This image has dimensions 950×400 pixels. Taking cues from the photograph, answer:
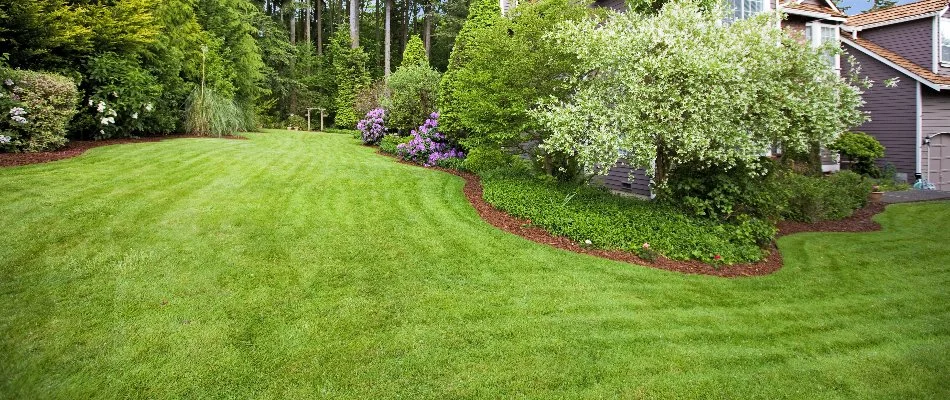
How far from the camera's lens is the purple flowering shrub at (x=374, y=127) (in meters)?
16.4

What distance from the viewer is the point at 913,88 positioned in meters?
14.5

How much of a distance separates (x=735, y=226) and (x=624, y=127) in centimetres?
235

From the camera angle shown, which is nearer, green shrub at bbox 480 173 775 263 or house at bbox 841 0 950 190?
green shrub at bbox 480 173 775 263

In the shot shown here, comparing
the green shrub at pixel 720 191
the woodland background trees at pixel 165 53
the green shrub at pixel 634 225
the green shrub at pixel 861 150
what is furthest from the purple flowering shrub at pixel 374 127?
the green shrub at pixel 861 150

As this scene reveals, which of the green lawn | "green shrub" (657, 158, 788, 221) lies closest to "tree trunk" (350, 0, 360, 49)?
the green lawn

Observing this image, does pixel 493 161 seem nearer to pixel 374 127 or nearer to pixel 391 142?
pixel 391 142

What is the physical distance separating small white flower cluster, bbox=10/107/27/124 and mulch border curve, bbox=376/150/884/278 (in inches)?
318

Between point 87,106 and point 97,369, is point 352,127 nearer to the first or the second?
point 87,106

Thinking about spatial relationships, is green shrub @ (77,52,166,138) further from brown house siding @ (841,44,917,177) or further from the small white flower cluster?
brown house siding @ (841,44,917,177)

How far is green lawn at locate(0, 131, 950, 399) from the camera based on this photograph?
10.5 ft

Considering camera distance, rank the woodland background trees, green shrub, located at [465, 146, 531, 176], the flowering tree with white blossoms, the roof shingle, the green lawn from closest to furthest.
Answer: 1. the green lawn
2. the flowering tree with white blossoms
3. green shrub, located at [465, 146, 531, 176]
4. the woodland background trees
5. the roof shingle

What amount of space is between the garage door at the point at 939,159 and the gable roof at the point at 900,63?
177cm

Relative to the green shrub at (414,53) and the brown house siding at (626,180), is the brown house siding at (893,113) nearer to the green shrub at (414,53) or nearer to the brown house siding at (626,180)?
the brown house siding at (626,180)

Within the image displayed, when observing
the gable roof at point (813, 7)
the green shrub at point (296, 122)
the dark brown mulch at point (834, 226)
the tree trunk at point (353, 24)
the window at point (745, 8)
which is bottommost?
the dark brown mulch at point (834, 226)
